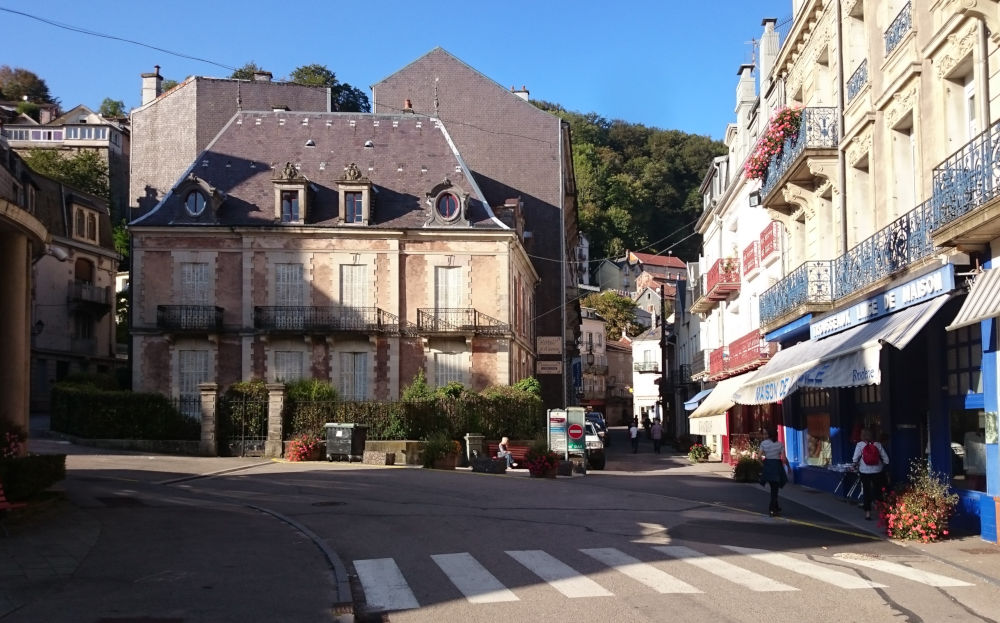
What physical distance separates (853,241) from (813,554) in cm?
960

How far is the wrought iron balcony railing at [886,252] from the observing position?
52.5 feet

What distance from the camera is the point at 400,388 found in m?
39.5

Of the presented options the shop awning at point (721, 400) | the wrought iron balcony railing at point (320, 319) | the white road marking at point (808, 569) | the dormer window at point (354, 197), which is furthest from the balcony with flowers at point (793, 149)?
the dormer window at point (354, 197)

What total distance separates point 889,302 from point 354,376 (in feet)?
83.1

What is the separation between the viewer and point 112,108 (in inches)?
3834

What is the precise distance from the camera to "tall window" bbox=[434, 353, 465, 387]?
39.8m

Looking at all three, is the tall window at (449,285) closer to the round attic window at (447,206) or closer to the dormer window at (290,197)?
the round attic window at (447,206)

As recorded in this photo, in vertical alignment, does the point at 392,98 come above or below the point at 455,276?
above

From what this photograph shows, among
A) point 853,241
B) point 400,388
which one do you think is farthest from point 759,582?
point 400,388

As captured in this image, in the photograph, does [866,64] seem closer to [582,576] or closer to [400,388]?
[582,576]

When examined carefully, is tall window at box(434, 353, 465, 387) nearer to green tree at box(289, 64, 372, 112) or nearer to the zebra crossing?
the zebra crossing

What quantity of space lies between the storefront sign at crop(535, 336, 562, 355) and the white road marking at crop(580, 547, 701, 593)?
38250mm

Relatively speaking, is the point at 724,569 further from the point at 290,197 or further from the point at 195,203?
the point at 195,203

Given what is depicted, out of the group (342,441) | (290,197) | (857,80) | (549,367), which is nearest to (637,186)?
(549,367)
